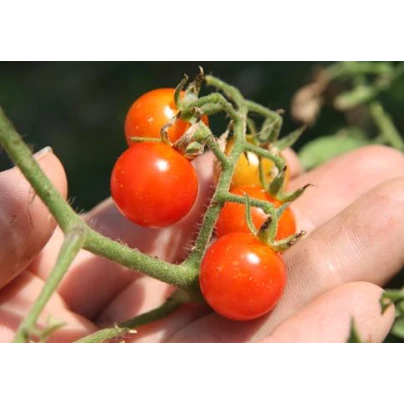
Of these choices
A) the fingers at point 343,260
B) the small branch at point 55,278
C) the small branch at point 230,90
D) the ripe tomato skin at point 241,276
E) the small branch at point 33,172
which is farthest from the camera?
the small branch at point 230,90

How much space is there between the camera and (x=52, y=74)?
13.2 feet

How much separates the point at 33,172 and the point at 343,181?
1.30 meters

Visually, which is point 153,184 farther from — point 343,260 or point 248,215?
point 343,260

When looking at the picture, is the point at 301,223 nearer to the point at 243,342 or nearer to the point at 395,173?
the point at 395,173

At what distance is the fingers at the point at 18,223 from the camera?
194cm

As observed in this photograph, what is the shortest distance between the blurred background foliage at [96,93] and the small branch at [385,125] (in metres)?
0.57

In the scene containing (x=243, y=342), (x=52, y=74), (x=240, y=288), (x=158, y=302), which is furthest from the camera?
(x=52, y=74)

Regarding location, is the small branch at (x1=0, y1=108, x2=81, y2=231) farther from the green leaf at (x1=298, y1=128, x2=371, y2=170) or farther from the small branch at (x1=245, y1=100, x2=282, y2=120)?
the green leaf at (x1=298, y1=128, x2=371, y2=170)

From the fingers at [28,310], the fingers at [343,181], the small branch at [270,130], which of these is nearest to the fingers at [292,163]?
the fingers at [343,181]

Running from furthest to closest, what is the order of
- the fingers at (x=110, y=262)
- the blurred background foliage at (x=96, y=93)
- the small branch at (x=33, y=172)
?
1. the blurred background foliage at (x=96, y=93)
2. the fingers at (x=110, y=262)
3. the small branch at (x=33, y=172)

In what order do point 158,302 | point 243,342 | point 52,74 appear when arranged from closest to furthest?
point 243,342 < point 158,302 < point 52,74

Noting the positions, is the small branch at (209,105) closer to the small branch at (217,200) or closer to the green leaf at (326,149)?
the small branch at (217,200)

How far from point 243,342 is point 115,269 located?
25.2 inches

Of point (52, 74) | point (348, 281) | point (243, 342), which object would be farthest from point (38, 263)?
point (52, 74)
